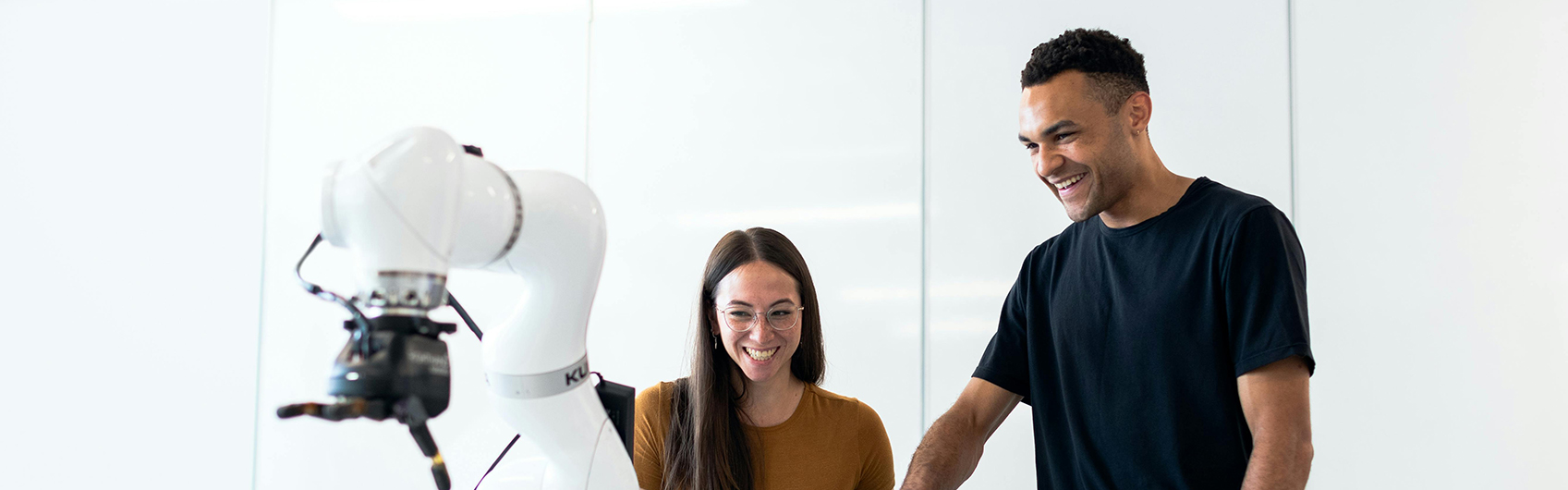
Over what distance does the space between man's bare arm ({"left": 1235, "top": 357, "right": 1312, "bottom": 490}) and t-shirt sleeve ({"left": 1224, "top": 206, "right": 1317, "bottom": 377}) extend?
0.02 m

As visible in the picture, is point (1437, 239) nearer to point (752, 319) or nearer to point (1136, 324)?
point (1136, 324)

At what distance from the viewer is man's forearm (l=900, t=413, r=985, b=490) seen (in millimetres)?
1638

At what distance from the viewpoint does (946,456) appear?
165 centimetres

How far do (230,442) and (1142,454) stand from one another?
288 cm

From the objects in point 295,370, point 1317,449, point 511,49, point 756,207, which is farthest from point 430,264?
point 295,370

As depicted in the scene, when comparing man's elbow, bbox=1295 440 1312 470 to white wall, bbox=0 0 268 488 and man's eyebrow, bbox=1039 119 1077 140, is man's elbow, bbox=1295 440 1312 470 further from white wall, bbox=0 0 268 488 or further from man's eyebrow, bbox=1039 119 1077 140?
white wall, bbox=0 0 268 488

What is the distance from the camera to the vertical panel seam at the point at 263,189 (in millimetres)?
3256

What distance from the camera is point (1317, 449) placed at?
2.46m

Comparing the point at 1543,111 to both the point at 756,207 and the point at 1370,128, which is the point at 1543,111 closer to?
the point at 1370,128

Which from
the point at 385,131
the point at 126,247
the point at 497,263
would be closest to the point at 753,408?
the point at 497,263

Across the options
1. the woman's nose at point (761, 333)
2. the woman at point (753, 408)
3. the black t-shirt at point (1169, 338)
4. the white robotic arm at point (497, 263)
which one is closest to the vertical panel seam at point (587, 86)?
the woman at point (753, 408)

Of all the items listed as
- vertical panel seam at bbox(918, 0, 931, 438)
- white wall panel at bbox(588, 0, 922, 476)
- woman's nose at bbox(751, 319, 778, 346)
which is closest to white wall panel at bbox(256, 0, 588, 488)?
white wall panel at bbox(588, 0, 922, 476)

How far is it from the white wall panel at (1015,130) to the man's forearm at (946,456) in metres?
1.00

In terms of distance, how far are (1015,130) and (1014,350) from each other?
43.0 inches
